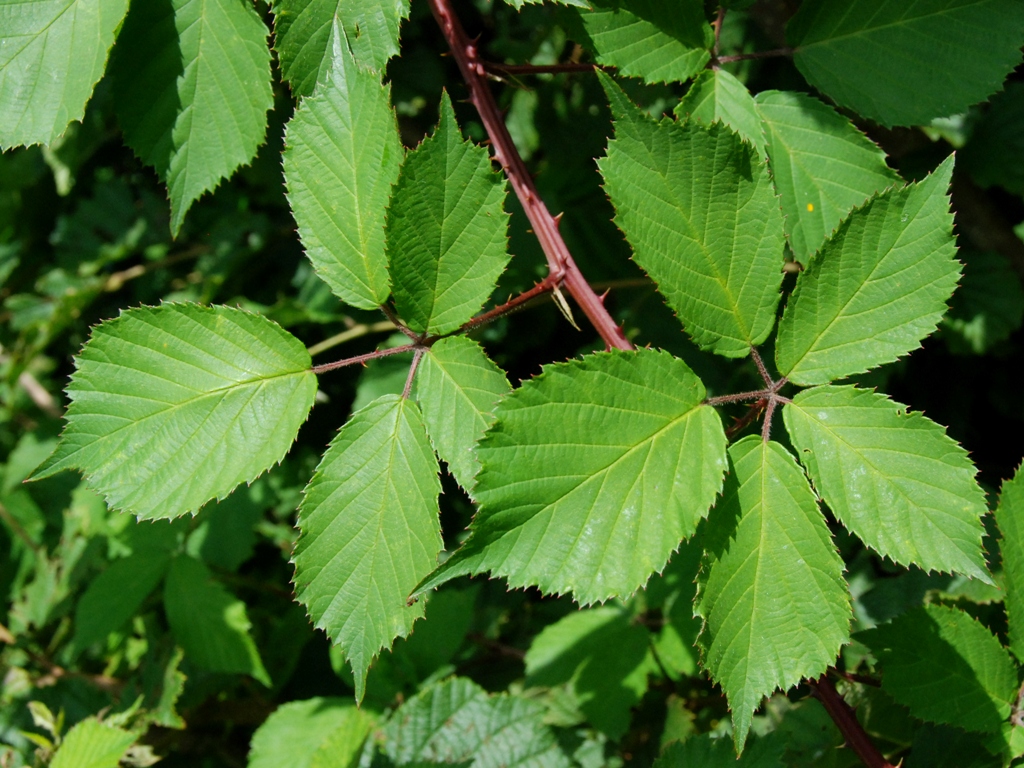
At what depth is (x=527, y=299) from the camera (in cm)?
120

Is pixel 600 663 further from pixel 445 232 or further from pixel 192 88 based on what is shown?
pixel 192 88

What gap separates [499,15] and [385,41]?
1.56 m

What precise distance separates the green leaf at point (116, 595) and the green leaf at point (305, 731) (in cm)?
43

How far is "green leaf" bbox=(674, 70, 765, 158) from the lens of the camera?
1.35 metres

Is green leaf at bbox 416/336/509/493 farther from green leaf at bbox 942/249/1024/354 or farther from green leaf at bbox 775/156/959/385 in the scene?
green leaf at bbox 942/249/1024/354

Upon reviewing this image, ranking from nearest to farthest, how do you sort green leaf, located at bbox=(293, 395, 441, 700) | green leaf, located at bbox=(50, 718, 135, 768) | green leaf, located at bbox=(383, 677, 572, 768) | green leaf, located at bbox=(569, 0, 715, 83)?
green leaf, located at bbox=(293, 395, 441, 700)
green leaf, located at bbox=(569, 0, 715, 83)
green leaf, located at bbox=(50, 718, 135, 768)
green leaf, located at bbox=(383, 677, 572, 768)

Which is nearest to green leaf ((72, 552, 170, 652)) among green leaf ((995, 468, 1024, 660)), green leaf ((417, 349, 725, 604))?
green leaf ((417, 349, 725, 604))

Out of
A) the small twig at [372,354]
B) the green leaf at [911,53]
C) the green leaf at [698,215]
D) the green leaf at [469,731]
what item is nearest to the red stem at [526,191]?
the green leaf at [698,215]

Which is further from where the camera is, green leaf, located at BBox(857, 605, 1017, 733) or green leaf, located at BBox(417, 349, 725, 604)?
green leaf, located at BBox(857, 605, 1017, 733)

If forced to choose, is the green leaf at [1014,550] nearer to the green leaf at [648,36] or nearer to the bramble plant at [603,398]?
the bramble plant at [603,398]

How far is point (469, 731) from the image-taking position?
1.80 m

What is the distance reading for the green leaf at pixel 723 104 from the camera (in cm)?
135

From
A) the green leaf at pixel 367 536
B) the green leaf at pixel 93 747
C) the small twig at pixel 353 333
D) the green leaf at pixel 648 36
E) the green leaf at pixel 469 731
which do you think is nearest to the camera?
the green leaf at pixel 367 536

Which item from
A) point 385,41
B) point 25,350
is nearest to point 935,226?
point 385,41
